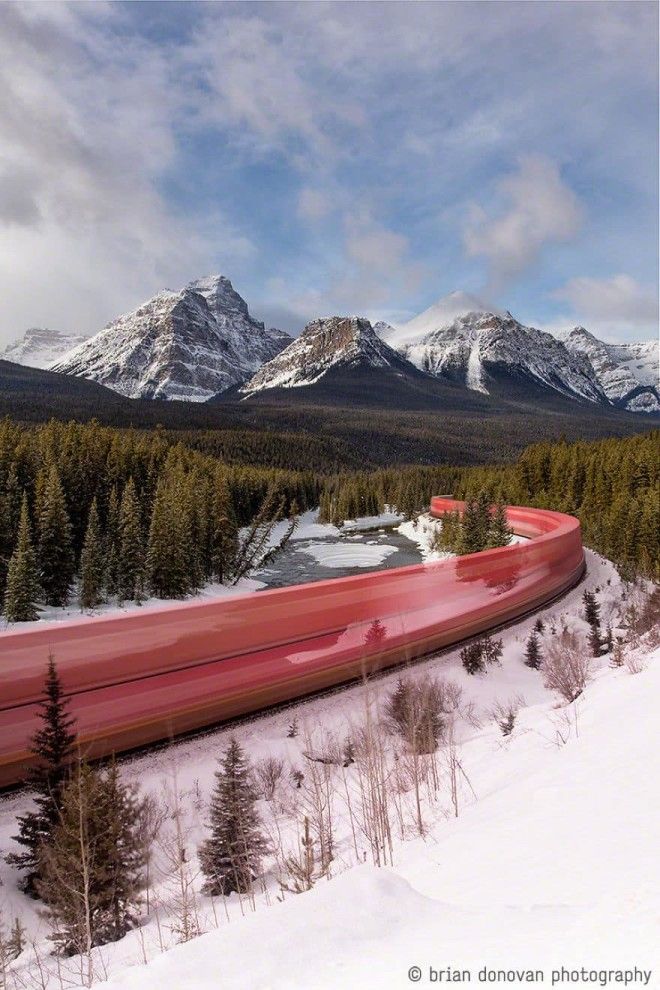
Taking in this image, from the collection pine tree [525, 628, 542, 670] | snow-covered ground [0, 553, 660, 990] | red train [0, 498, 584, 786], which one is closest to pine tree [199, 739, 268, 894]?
snow-covered ground [0, 553, 660, 990]

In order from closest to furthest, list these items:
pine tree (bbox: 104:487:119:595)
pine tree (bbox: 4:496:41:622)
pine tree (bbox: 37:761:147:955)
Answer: pine tree (bbox: 37:761:147:955) → pine tree (bbox: 4:496:41:622) → pine tree (bbox: 104:487:119:595)

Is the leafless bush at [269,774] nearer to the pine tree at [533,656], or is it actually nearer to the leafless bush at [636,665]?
the leafless bush at [636,665]

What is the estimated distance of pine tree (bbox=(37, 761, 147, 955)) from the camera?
770cm

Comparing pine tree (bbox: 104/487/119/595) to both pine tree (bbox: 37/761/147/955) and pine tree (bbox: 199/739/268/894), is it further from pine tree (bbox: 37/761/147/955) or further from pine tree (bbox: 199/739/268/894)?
pine tree (bbox: 199/739/268/894)

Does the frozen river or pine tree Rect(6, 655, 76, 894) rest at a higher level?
pine tree Rect(6, 655, 76, 894)

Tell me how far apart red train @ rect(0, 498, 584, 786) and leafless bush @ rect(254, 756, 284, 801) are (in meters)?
2.98

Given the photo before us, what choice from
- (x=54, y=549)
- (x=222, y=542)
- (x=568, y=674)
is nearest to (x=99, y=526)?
(x=54, y=549)

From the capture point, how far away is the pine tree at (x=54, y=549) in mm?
37844

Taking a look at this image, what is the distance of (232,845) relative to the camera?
8.73m

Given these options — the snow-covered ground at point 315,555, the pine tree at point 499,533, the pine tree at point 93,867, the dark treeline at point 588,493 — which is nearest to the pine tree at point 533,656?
the pine tree at point 93,867

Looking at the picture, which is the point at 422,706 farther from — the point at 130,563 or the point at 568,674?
the point at 130,563

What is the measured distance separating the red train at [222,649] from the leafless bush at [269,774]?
2979mm

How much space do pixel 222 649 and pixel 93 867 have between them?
8.72 metres

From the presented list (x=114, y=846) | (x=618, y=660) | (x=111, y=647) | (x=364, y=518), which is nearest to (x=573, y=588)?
(x=618, y=660)
